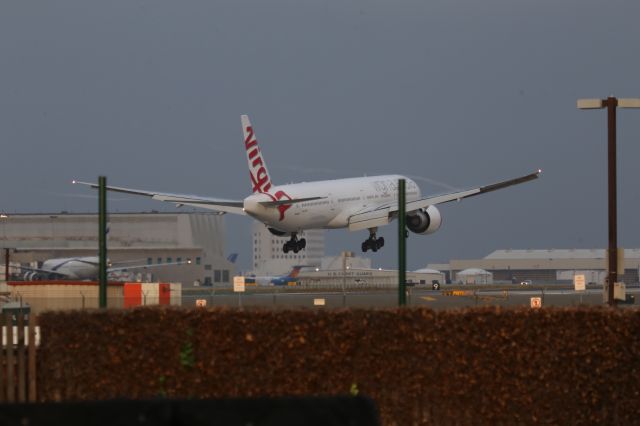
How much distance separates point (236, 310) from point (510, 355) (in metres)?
3.57

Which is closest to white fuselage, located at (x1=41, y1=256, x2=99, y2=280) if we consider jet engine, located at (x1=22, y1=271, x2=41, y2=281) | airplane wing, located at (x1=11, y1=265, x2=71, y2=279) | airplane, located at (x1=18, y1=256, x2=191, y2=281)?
airplane, located at (x1=18, y1=256, x2=191, y2=281)

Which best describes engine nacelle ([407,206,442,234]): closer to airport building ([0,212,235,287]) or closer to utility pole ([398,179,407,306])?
utility pole ([398,179,407,306])

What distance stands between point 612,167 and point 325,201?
147ft

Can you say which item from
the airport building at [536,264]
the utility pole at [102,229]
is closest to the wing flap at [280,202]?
the utility pole at [102,229]

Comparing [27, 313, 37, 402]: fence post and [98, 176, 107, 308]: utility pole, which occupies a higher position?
[98, 176, 107, 308]: utility pole

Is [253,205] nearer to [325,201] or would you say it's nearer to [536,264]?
[325,201]

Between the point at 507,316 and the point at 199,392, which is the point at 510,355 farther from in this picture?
the point at 199,392

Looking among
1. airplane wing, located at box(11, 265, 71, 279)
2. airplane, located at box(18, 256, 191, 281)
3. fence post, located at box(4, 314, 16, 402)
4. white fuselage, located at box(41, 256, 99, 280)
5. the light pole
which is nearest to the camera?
fence post, located at box(4, 314, 16, 402)

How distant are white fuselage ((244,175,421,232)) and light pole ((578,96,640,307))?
40.1m

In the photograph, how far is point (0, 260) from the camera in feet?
394

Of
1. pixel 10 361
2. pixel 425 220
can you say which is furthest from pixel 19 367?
pixel 425 220

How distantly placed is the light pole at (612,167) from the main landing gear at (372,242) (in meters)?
43.2

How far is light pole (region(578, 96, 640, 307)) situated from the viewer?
2567 centimetres

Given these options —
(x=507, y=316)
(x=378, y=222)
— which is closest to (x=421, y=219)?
(x=378, y=222)
